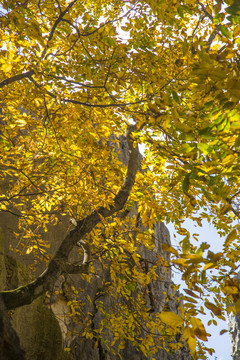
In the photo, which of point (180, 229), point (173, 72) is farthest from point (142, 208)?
point (173, 72)

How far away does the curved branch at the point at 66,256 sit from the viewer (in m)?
3.61

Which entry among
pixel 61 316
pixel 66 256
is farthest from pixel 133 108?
pixel 61 316

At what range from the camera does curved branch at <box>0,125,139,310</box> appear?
3.61 meters

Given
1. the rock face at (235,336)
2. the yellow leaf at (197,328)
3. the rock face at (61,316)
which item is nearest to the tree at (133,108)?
the yellow leaf at (197,328)

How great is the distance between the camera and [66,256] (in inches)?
171

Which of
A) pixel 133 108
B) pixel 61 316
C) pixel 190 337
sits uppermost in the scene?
pixel 133 108

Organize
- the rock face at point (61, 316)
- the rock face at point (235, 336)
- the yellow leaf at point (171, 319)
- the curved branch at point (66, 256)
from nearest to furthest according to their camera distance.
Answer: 1. the yellow leaf at point (171, 319)
2. the curved branch at point (66, 256)
3. the rock face at point (61, 316)
4. the rock face at point (235, 336)

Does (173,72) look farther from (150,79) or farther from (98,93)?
(98,93)

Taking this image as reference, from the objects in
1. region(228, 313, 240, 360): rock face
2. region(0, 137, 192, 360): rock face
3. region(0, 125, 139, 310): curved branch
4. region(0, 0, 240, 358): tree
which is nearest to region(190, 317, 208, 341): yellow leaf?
region(0, 0, 240, 358): tree

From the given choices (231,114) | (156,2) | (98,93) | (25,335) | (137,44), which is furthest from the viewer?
(25,335)

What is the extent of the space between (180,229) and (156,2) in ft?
10.9

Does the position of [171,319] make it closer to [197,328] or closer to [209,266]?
[197,328]

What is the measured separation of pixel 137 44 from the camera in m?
3.21

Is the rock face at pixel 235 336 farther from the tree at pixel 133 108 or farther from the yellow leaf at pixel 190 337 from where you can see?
the yellow leaf at pixel 190 337
